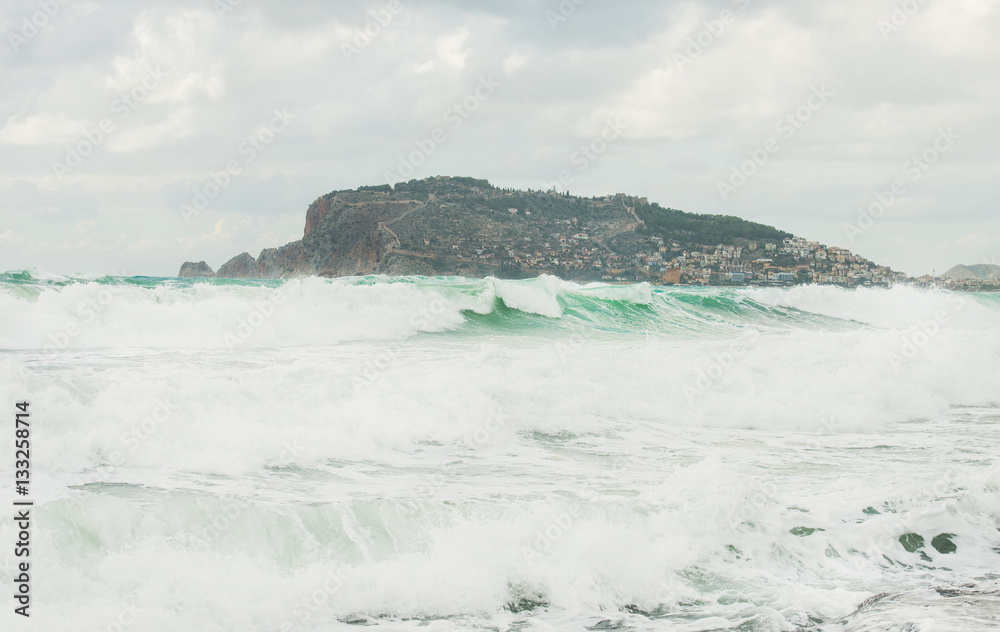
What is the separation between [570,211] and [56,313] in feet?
235

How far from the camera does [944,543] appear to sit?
227 inches

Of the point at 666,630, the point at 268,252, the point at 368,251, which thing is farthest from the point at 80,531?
the point at 268,252

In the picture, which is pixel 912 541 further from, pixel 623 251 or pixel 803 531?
pixel 623 251

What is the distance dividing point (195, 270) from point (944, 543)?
102 metres

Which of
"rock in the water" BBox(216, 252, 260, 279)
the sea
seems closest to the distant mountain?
"rock in the water" BBox(216, 252, 260, 279)

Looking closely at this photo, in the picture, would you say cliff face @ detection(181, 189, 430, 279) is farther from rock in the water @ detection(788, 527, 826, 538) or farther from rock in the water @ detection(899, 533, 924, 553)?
rock in the water @ detection(899, 533, 924, 553)

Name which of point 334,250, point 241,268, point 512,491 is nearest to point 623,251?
point 334,250

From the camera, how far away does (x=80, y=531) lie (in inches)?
193

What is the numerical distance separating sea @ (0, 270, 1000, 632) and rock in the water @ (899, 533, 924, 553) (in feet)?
0.07

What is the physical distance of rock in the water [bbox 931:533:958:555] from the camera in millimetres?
5673

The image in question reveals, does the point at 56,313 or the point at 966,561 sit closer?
the point at 966,561

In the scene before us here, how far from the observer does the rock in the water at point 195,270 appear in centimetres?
9512

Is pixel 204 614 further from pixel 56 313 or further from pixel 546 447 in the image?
pixel 56 313

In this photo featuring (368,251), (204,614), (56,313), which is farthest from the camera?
(368,251)
